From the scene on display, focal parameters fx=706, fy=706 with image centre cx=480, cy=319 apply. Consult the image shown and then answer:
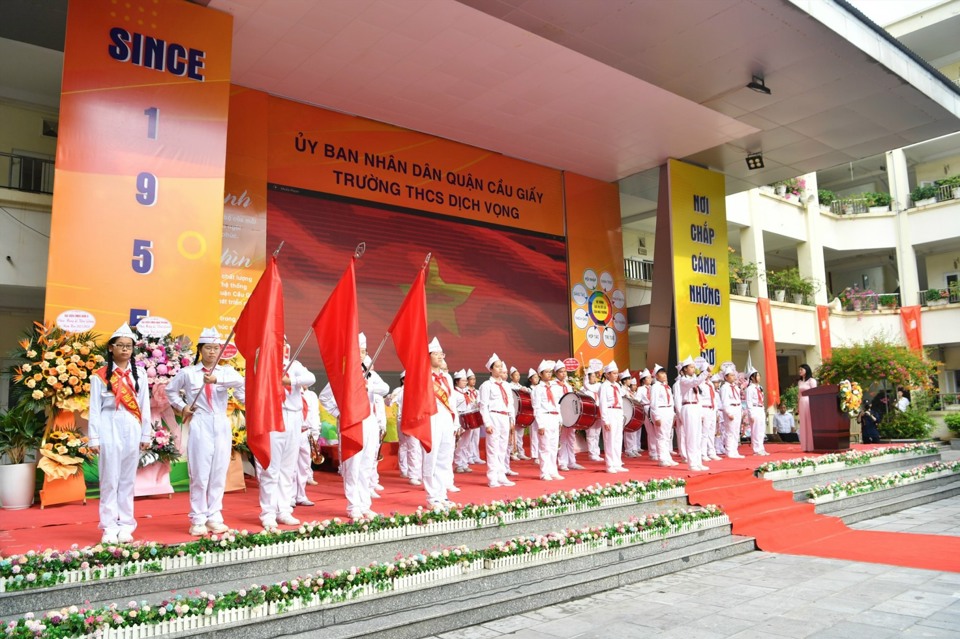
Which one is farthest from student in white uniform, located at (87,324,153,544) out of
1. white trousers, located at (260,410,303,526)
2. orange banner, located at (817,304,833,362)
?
orange banner, located at (817,304,833,362)

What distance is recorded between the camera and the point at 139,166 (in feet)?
27.8

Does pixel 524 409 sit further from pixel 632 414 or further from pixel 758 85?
pixel 758 85

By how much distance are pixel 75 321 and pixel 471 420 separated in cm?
535

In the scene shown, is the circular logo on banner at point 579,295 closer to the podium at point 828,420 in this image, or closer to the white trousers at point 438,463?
the podium at point 828,420

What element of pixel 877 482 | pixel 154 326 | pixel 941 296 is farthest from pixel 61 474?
pixel 941 296

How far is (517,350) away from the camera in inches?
559

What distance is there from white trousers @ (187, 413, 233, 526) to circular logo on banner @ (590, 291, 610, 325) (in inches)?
440

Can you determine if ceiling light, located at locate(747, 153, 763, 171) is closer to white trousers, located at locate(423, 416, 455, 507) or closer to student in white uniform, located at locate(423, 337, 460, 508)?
student in white uniform, located at locate(423, 337, 460, 508)

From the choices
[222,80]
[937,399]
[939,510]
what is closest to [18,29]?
[222,80]

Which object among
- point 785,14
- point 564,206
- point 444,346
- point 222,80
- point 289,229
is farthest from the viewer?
point 564,206

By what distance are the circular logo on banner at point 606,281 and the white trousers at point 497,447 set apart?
25.9ft

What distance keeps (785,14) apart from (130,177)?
912 cm

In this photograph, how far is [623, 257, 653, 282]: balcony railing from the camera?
1808 centimetres

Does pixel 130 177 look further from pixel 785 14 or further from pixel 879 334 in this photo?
pixel 879 334
